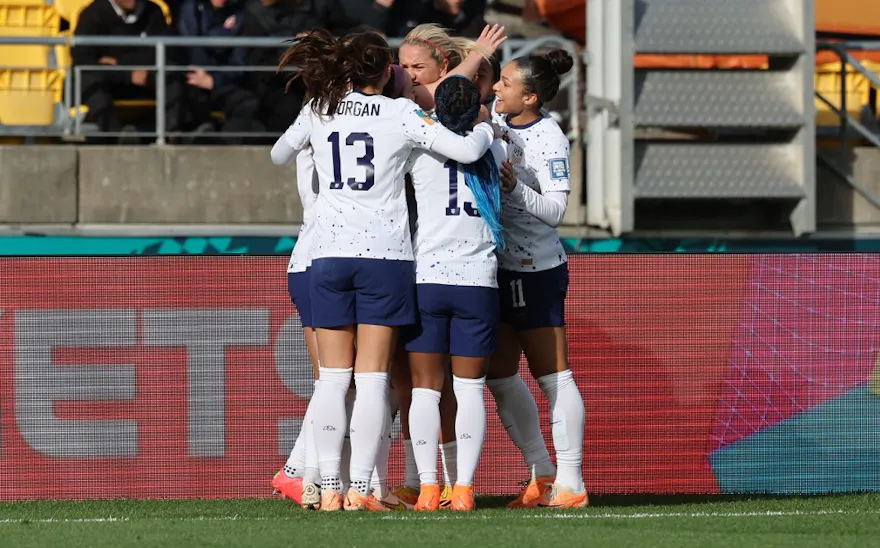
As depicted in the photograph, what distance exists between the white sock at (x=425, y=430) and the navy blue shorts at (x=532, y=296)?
54 cm

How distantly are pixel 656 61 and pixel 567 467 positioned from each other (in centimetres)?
531

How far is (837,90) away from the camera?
1205cm

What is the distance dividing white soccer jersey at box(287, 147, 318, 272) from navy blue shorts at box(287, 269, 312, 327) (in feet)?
0.10

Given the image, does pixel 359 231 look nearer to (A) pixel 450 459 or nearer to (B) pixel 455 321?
(B) pixel 455 321

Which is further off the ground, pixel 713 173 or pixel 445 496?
pixel 713 173

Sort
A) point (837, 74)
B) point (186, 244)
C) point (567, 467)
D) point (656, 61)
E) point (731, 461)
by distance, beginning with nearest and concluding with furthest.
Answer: point (567, 467)
point (731, 461)
point (186, 244)
point (656, 61)
point (837, 74)

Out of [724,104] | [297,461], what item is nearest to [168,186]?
[724,104]

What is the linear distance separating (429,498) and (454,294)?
0.81 metres

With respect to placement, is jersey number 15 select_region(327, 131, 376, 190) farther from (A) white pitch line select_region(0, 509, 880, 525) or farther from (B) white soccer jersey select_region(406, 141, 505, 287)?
(A) white pitch line select_region(0, 509, 880, 525)

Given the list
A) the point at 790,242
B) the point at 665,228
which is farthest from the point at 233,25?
the point at 790,242

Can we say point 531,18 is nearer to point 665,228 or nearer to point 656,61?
point 656,61

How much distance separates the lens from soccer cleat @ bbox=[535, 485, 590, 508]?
6.28 m

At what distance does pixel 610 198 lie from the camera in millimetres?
10375

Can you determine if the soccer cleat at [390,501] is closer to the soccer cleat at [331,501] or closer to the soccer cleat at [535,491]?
the soccer cleat at [331,501]
